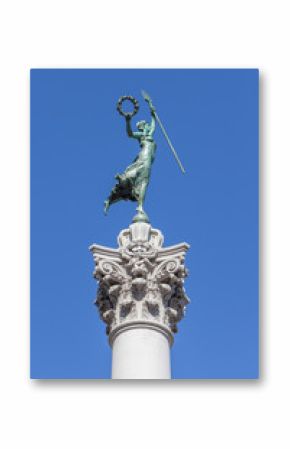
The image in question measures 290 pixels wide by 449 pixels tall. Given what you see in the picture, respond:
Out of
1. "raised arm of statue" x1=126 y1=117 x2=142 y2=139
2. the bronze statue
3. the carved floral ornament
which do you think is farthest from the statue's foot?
Answer: "raised arm of statue" x1=126 y1=117 x2=142 y2=139

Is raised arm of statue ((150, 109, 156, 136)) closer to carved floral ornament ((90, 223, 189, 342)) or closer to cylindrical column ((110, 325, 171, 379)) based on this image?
carved floral ornament ((90, 223, 189, 342))

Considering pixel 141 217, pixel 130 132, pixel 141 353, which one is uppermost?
pixel 130 132

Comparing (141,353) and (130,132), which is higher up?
(130,132)

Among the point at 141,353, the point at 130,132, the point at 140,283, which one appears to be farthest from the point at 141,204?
the point at 141,353

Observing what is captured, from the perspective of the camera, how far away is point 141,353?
31.0m

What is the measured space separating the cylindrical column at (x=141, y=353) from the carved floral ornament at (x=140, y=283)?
0.68 ft

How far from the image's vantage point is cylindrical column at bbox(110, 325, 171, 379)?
30.7 metres

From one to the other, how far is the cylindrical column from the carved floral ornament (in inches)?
8.2

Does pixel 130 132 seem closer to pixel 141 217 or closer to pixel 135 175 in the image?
pixel 135 175

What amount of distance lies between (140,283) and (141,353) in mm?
1704

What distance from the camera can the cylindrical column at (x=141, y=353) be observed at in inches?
1209

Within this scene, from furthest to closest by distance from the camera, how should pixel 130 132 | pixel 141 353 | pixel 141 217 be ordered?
pixel 130 132 < pixel 141 217 < pixel 141 353
